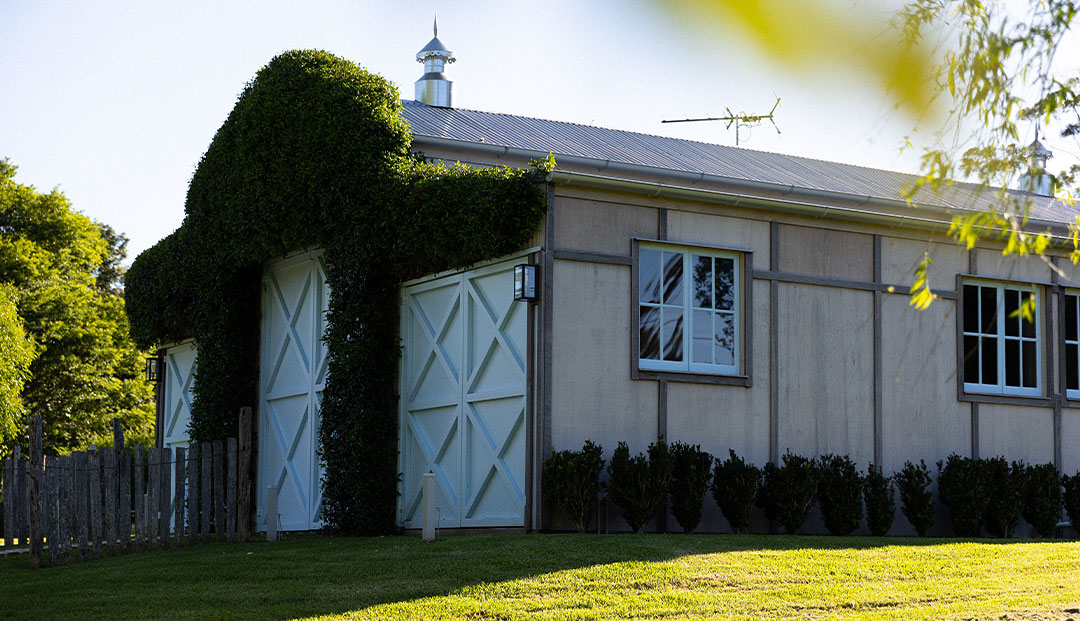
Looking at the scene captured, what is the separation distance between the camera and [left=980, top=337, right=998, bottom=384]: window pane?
52.2 ft

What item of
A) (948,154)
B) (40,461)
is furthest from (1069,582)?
(40,461)

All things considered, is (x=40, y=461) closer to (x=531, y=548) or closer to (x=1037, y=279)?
(x=531, y=548)

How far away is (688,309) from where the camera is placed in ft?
45.9

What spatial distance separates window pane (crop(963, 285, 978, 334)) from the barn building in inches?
1.1

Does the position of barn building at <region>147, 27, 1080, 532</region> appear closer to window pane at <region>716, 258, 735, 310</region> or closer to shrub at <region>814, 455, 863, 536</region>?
window pane at <region>716, 258, 735, 310</region>

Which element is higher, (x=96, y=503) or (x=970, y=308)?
(x=970, y=308)

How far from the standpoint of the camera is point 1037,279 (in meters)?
16.3

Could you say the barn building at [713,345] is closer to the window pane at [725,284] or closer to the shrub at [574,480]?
the window pane at [725,284]

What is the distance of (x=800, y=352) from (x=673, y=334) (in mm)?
1687

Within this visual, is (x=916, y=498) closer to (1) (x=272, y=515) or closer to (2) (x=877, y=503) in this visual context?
(2) (x=877, y=503)

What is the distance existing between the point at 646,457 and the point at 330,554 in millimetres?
3630

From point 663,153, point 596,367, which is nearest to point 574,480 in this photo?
point 596,367

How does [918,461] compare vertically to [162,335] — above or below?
below

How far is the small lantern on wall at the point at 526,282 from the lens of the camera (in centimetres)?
1308
